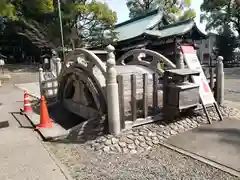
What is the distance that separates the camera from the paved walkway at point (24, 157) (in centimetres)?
308

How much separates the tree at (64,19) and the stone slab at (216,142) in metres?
15.4

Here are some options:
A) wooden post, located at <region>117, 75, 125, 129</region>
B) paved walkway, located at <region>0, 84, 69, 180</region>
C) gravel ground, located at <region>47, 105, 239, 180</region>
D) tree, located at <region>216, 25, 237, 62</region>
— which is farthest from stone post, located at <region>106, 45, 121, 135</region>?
tree, located at <region>216, 25, 237, 62</region>

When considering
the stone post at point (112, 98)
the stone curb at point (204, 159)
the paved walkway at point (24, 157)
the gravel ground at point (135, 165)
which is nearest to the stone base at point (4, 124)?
the paved walkway at point (24, 157)

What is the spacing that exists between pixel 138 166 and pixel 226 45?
2897cm

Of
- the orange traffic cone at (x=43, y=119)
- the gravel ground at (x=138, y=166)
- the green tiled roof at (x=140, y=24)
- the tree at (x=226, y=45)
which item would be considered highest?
the green tiled roof at (x=140, y=24)

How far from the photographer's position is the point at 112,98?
4.00m

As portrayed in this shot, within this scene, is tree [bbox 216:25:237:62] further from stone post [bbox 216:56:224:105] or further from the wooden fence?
the wooden fence

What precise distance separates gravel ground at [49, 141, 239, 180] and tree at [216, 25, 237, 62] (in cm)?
2797

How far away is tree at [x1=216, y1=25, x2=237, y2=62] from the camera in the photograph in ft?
92.0

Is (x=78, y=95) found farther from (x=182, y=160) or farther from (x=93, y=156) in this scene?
(x=182, y=160)

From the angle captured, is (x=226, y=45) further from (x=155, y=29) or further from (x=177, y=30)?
(x=177, y=30)

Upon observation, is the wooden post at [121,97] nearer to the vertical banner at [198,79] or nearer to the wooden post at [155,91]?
the wooden post at [155,91]

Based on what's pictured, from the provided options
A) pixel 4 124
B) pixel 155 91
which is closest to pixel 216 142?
pixel 155 91

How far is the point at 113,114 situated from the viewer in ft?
13.3
